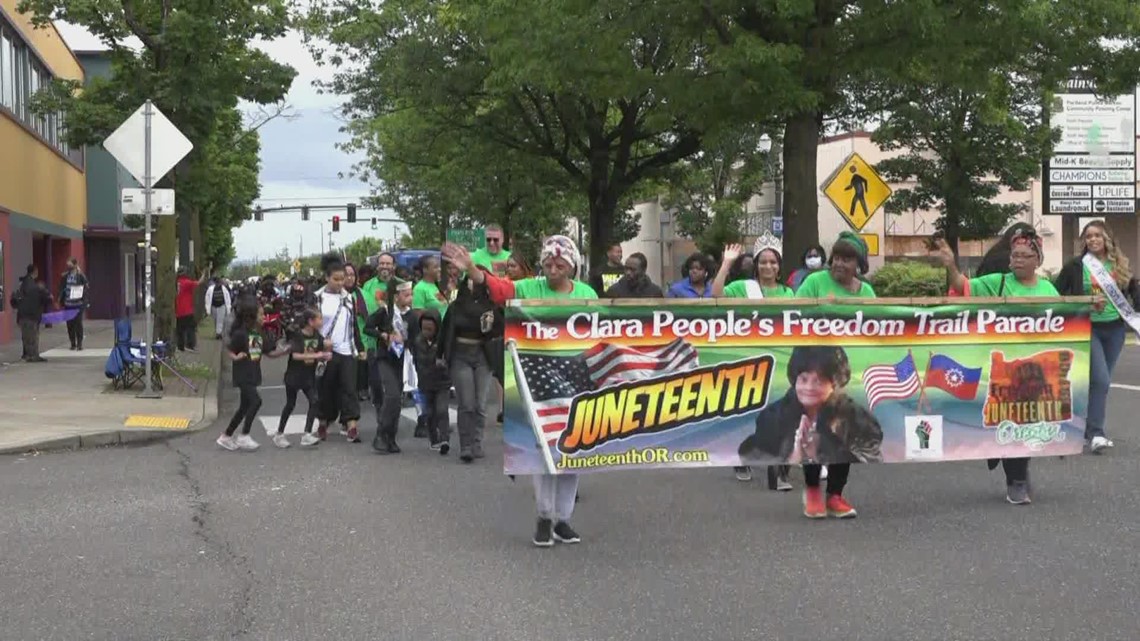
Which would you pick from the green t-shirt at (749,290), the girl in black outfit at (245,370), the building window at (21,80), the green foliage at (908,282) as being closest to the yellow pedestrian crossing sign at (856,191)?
the green t-shirt at (749,290)

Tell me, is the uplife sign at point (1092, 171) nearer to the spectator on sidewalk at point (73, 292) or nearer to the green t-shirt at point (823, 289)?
the spectator on sidewalk at point (73, 292)

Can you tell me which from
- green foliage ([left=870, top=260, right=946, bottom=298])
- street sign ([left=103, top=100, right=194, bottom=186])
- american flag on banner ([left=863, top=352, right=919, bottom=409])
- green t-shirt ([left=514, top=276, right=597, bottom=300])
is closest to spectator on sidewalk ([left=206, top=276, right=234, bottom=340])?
street sign ([left=103, top=100, right=194, bottom=186])

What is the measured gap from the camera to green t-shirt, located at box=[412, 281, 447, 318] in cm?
1154

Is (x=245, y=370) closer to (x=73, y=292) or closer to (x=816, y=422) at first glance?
(x=816, y=422)

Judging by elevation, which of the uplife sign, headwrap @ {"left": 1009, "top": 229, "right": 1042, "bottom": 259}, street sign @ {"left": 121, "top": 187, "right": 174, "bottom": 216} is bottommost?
headwrap @ {"left": 1009, "top": 229, "right": 1042, "bottom": 259}

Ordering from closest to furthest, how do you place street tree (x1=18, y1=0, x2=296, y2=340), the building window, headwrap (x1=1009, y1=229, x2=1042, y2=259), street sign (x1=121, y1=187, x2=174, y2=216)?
1. headwrap (x1=1009, y1=229, x2=1042, y2=259)
2. street sign (x1=121, y1=187, x2=174, y2=216)
3. street tree (x1=18, y1=0, x2=296, y2=340)
4. the building window

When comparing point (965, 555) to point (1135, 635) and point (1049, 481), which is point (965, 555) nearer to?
point (1135, 635)

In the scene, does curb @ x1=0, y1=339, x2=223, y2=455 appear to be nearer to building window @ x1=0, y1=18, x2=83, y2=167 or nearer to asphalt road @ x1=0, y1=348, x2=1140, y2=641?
asphalt road @ x1=0, y1=348, x2=1140, y2=641

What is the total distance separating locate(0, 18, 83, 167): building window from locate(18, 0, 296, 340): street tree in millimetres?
5972

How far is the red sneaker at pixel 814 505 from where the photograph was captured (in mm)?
7880

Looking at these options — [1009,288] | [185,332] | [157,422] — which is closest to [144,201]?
[157,422]

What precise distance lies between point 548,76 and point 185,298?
9806 millimetres

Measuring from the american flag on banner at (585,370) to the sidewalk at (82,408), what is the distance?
6388 millimetres

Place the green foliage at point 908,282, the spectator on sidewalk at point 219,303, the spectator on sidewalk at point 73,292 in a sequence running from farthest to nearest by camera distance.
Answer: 1. the green foliage at point 908,282
2. the spectator on sidewalk at point 219,303
3. the spectator on sidewalk at point 73,292
